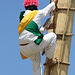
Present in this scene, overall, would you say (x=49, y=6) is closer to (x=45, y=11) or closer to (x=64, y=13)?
(x=45, y=11)

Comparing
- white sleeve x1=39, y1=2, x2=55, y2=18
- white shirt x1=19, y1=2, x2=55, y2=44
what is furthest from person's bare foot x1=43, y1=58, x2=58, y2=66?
white sleeve x1=39, y1=2, x2=55, y2=18

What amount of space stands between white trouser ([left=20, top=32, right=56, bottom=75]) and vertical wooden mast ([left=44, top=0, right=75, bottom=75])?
0.49 meters

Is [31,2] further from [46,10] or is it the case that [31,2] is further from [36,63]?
[36,63]

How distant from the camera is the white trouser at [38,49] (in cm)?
915

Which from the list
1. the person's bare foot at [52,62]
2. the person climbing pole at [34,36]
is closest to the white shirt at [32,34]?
the person climbing pole at [34,36]

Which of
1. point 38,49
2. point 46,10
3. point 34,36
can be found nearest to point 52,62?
point 38,49

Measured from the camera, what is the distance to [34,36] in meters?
9.06

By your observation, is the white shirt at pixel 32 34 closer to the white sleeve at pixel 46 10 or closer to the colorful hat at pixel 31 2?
the white sleeve at pixel 46 10

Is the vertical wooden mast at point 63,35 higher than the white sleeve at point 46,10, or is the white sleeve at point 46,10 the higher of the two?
the white sleeve at point 46,10

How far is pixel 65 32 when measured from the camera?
32.2 ft

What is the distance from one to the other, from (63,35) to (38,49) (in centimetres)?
98

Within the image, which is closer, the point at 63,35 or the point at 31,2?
the point at 31,2

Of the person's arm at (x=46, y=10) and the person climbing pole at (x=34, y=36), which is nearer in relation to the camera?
the person climbing pole at (x=34, y=36)

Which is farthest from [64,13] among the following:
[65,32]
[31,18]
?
[31,18]
